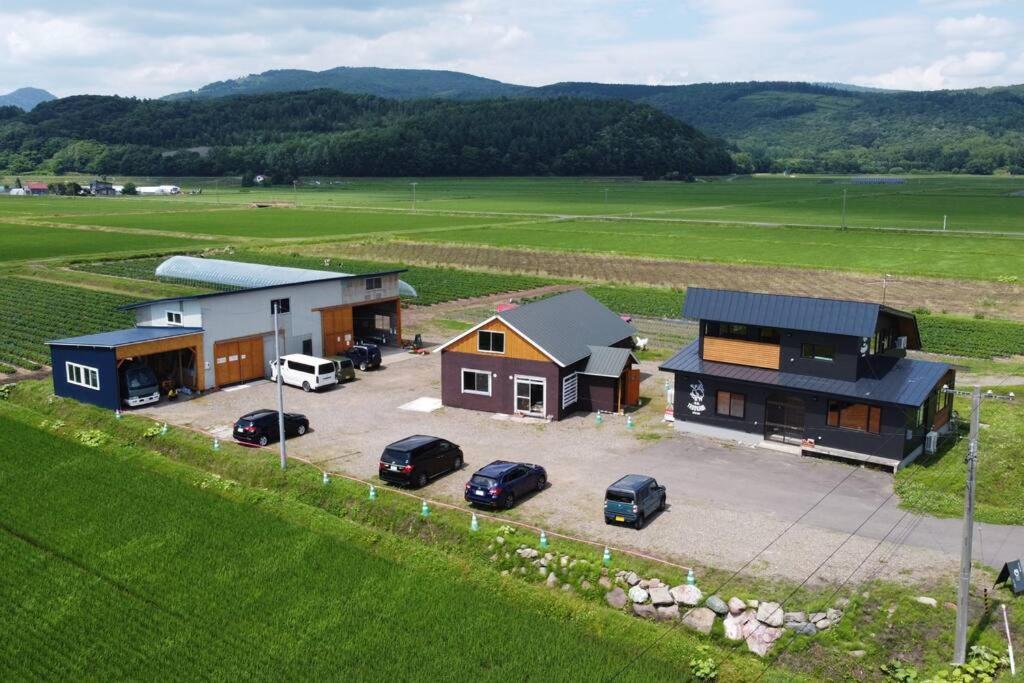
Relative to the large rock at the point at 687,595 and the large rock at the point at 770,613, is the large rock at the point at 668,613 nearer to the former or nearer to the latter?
the large rock at the point at 687,595

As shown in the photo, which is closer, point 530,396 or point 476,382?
point 530,396

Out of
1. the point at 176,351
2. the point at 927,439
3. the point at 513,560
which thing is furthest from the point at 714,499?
the point at 176,351

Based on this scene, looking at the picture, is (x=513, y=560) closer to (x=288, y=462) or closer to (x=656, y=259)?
(x=288, y=462)

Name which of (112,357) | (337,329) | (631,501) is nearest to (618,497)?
(631,501)

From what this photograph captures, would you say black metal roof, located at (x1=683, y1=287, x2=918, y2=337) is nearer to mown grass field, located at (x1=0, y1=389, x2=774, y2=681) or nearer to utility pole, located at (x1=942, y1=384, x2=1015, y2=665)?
utility pole, located at (x1=942, y1=384, x2=1015, y2=665)

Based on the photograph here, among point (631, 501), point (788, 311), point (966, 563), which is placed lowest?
point (631, 501)

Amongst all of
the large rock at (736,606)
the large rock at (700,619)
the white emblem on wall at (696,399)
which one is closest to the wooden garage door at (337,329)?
the white emblem on wall at (696,399)

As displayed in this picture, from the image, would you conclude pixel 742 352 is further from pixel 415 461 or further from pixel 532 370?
pixel 415 461

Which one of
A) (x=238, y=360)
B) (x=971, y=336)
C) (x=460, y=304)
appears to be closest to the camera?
(x=238, y=360)
